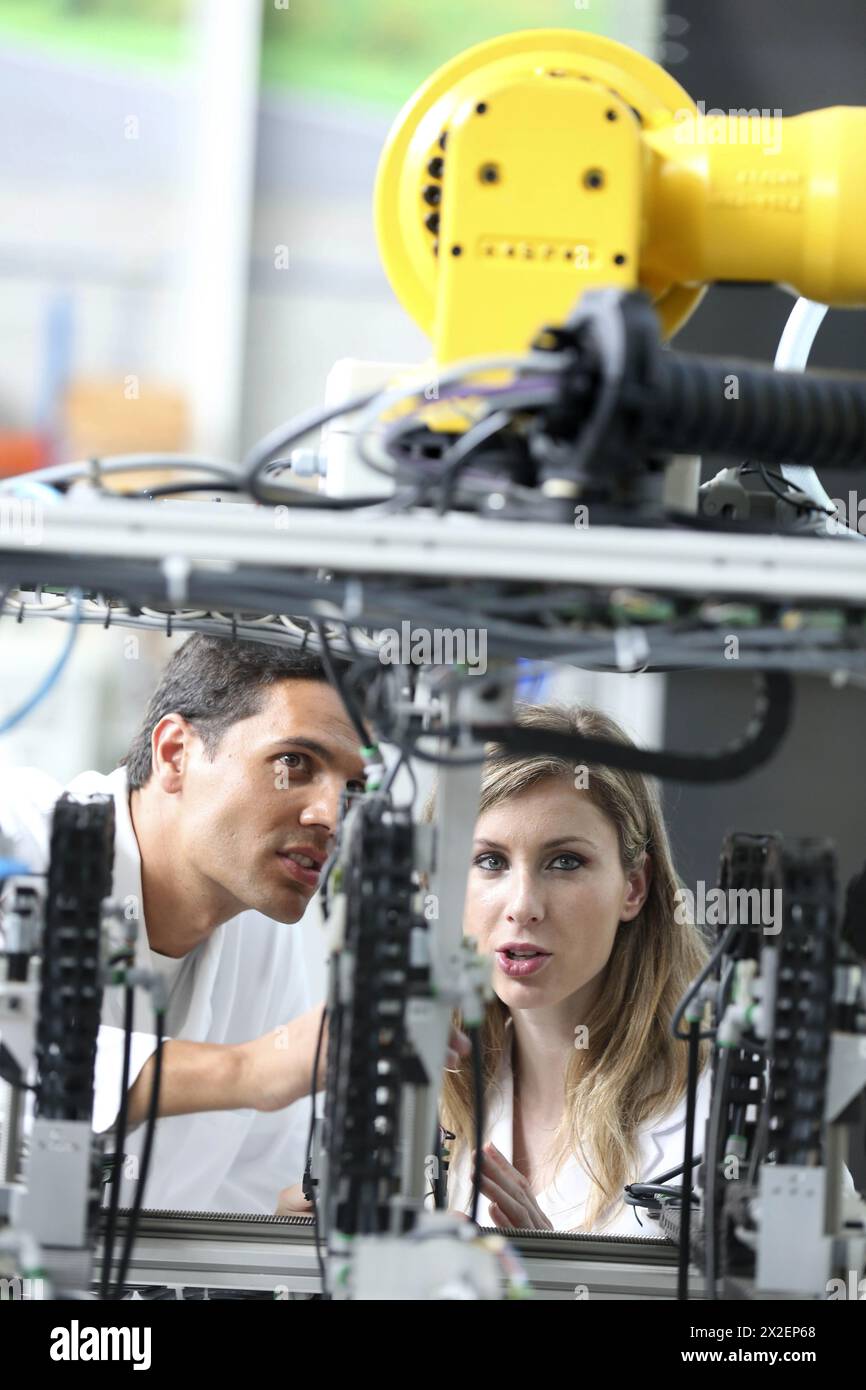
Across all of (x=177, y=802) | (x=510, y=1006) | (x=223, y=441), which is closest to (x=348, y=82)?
(x=223, y=441)

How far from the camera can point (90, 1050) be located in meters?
1.01

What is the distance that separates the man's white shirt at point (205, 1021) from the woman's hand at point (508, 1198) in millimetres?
364

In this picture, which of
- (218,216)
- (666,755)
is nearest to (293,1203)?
(666,755)

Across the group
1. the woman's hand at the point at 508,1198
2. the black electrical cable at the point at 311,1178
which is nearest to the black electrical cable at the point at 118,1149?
the black electrical cable at the point at 311,1178

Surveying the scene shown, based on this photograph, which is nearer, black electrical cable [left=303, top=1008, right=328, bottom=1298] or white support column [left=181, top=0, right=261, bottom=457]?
black electrical cable [left=303, top=1008, right=328, bottom=1298]

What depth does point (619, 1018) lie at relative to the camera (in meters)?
1.71

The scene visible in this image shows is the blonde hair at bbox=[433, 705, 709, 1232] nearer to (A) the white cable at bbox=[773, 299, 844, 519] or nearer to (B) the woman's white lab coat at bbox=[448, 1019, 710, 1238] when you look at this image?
(B) the woman's white lab coat at bbox=[448, 1019, 710, 1238]

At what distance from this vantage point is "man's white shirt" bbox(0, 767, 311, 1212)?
1.64 m

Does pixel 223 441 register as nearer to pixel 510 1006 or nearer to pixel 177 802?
pixel 177 802

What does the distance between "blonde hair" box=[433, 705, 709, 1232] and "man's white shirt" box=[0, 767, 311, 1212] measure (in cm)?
35

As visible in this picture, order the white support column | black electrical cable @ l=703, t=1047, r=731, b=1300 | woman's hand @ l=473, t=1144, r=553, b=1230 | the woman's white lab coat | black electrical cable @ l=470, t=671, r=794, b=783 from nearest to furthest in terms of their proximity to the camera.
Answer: black electrical cable @ l=470, t=671, r=794, b=783, black electrical cable @ l=703, t=1047, r=731, b=1300, woman's hand @ l=473, t=1144, r=553, b=1230, the woman's white lab coat, the white support column

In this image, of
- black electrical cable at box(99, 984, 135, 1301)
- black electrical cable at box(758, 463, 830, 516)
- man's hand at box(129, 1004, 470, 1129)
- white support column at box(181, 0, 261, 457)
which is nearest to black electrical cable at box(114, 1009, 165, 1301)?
black electrical cable at box(99, 984, 135, 1301)

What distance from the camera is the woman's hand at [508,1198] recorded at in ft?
4.76

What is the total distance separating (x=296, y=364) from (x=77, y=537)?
2811 mm
